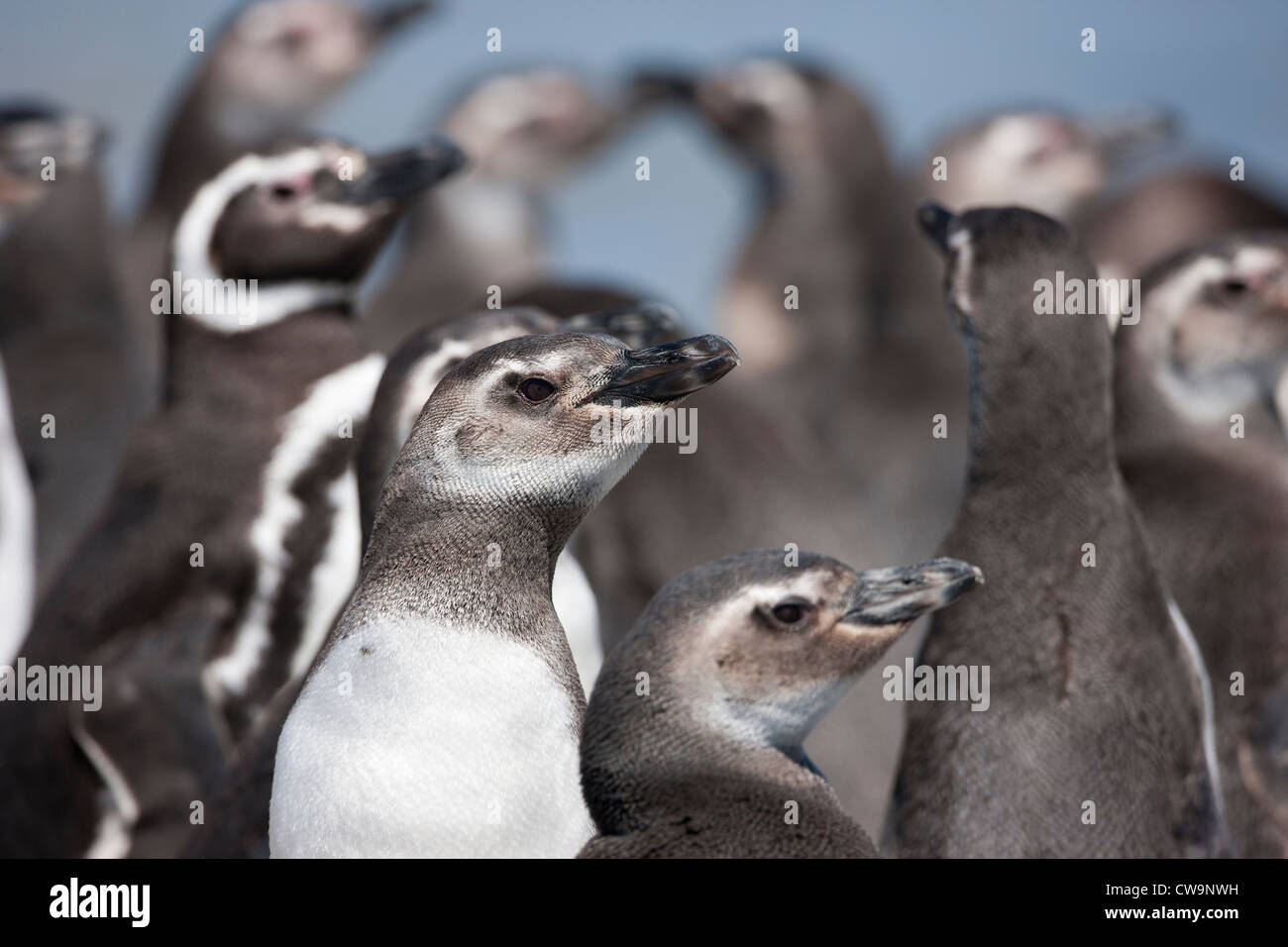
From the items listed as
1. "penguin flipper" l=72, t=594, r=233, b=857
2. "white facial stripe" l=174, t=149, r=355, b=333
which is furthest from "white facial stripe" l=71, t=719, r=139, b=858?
"white facial stripe" l=174, t=149, r=355, b=333

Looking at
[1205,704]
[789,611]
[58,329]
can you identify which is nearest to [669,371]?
[789,611]

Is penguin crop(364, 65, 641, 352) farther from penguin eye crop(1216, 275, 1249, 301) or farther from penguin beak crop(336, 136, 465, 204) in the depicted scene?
penguin eye crop(1216, 275, 1249, 301)

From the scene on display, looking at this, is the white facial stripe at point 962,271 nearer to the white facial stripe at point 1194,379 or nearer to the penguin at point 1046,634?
the penguin at point 1046,634

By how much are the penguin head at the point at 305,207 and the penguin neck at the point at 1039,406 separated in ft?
4.97

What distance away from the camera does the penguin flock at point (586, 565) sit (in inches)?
117

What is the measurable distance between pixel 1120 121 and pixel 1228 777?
5284mm

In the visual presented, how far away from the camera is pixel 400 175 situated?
15.7 feet

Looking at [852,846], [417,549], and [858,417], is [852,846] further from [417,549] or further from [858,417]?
[858,417]

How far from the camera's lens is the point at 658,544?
16.6 ft

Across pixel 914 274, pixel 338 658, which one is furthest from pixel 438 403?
pixel 914 274

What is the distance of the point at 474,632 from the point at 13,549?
2588 millimetres

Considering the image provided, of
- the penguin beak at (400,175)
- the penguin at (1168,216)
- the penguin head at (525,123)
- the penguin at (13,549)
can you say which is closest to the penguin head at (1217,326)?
the penguin beak at (400,175)

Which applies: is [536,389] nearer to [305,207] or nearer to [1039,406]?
[1039,406]

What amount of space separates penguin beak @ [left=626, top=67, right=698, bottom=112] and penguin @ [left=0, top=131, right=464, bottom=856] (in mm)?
5850
